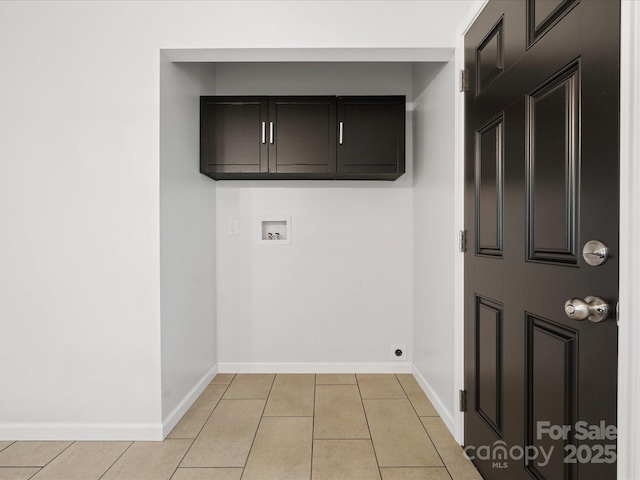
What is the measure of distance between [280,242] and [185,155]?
3.39 ft

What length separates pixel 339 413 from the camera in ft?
8.12

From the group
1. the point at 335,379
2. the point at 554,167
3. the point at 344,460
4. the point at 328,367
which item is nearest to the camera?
the point at 554,167

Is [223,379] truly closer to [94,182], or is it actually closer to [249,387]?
[249,387]

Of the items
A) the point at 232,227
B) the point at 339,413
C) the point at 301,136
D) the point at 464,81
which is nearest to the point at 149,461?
the point at 339,413

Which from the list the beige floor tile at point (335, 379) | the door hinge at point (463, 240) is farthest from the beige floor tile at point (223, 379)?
the door hinge at point (463, 240)

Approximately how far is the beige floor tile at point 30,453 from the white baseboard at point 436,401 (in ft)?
6.92

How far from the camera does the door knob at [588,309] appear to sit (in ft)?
3.33

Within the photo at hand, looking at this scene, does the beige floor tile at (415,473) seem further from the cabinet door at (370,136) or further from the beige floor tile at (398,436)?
the cabinet door at (370,136)

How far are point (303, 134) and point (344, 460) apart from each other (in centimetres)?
208

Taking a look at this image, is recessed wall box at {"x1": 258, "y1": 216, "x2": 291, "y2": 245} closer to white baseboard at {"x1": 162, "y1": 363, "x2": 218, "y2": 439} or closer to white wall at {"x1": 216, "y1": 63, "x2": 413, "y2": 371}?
white wall at {"x1": 216, "y1": 63, "x2": 413, "y2": 371}

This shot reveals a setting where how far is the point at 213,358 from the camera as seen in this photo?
3.16m

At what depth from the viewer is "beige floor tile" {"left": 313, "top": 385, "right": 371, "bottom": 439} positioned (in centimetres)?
224

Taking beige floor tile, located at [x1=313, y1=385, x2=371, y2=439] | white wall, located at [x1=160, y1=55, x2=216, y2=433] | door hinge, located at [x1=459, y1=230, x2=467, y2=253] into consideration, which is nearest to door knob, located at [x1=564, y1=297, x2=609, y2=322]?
door hinge, located at [x1=459, y1=230, x2=467, y2=253]

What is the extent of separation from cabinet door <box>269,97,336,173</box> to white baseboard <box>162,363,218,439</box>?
1.66 m
